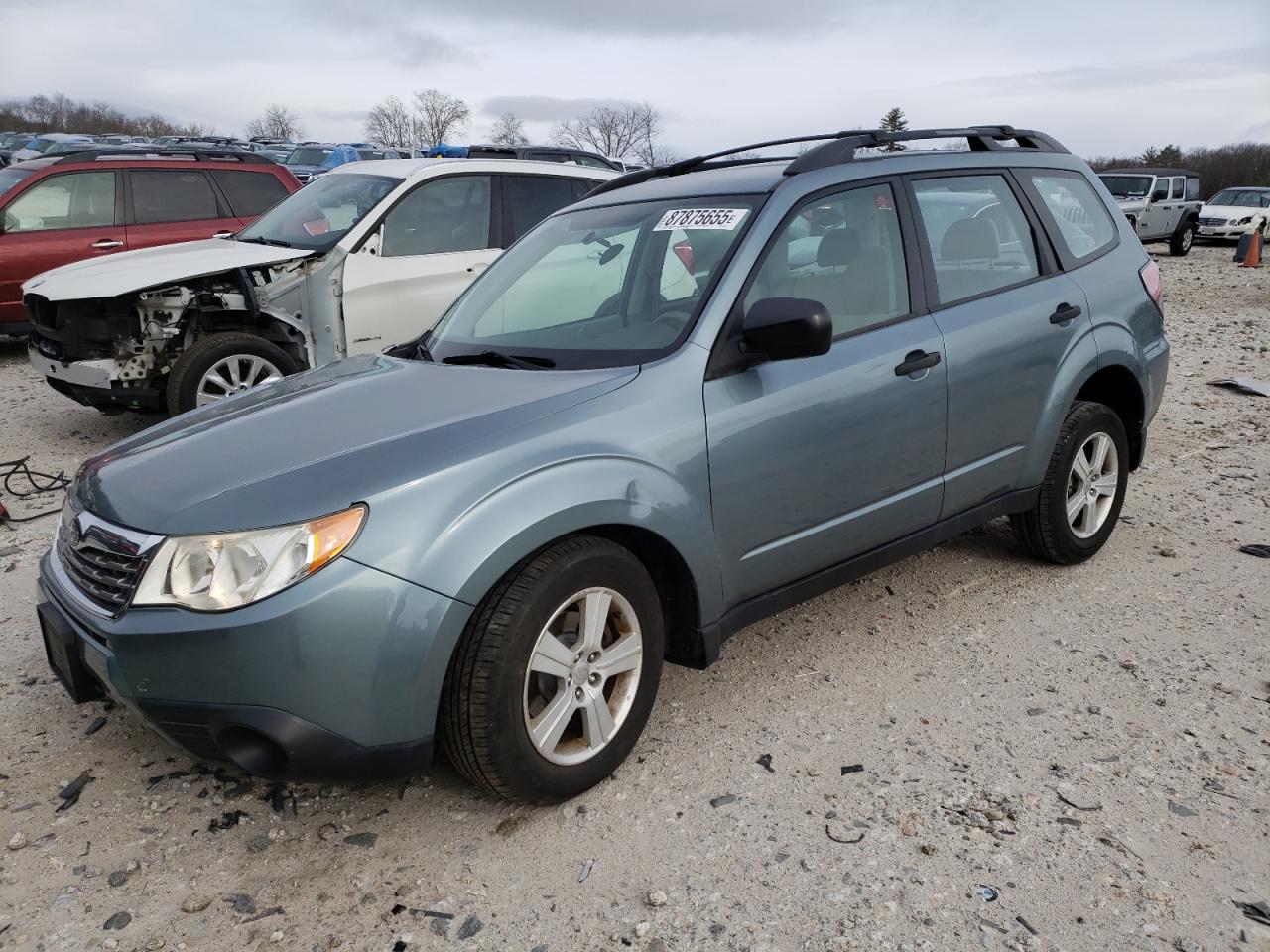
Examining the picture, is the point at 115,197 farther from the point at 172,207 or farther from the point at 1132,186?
the point at 1132,186

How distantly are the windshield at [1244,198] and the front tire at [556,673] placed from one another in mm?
27951

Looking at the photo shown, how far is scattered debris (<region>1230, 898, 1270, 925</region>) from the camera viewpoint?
234cm

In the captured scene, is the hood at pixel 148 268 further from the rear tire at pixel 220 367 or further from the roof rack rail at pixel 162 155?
the roof rack rail at pixel 162 155

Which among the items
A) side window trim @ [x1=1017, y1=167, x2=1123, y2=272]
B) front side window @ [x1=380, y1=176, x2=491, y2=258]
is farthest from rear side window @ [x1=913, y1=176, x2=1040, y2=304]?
front side window @ [x1=380, y1=176, x2=491, y2=258]

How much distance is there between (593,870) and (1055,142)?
3.72m

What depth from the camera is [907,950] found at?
226cm

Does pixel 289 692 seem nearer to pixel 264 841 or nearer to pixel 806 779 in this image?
pixel 264 841

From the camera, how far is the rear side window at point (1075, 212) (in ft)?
13.8

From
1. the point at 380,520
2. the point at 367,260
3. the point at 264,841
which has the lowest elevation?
the point at 264,841

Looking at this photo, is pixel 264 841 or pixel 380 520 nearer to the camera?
pixel 380 520

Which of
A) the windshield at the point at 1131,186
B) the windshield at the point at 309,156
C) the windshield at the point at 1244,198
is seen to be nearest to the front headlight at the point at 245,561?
the windshield at the point at 1131,186

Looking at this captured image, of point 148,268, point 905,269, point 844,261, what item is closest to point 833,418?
point 844,261

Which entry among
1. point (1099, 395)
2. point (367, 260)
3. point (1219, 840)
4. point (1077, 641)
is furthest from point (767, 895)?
point (367, 260)

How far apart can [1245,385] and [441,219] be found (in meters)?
6.27
